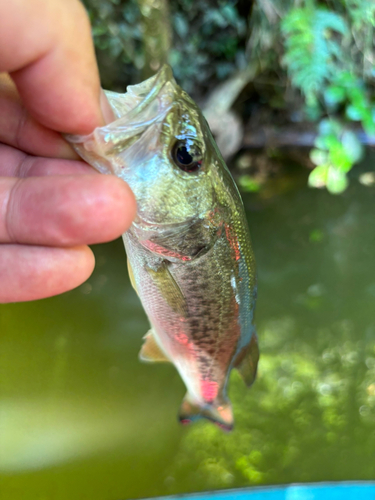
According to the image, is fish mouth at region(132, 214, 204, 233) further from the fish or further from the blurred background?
the blurred background

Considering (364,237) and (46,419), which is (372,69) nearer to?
(364,237)

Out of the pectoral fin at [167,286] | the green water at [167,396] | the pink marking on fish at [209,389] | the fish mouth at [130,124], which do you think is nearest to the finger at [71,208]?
the fish mouth at [130,124]

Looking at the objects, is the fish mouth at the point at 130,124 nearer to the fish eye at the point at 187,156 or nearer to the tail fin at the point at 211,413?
the fish eye at the point at 187,156

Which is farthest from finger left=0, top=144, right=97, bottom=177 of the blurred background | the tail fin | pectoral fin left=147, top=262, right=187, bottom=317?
the blurred background

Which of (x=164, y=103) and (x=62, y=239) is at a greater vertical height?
(x=164, y=103)

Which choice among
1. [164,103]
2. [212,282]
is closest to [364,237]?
[212,282]

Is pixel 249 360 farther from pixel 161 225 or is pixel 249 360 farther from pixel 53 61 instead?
pixel 53 61
